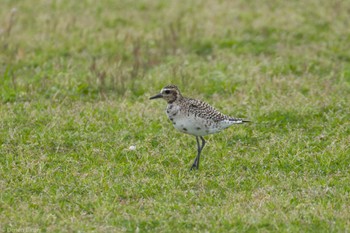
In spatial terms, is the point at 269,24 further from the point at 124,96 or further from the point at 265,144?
the point at 265,144

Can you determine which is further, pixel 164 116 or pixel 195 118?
pixel 164 116

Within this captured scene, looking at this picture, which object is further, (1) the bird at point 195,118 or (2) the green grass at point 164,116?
(1) the bird at point 195,118

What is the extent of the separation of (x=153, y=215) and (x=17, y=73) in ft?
20.8

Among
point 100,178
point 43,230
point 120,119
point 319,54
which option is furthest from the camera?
point 319,54

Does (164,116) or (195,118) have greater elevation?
(195,118)

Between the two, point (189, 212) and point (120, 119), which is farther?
point (120, 119)

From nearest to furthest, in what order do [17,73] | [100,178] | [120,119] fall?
[100,178] < [120,119] < [17,73]

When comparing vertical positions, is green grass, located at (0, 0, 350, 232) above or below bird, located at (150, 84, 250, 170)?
below

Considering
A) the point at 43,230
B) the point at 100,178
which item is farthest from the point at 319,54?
the point at 43,230

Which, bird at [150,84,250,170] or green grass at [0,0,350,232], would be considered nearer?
green grass at [0,0,350,232]

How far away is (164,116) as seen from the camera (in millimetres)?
11336

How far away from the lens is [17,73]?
13445 mm

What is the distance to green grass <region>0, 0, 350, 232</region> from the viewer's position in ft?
26.4

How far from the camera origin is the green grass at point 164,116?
26.4 feet
